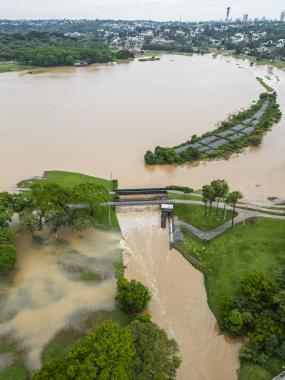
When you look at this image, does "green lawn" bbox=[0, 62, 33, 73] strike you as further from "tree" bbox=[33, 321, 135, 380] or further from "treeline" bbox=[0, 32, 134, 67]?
"tree" bbox=[33, 321, 135, 380]

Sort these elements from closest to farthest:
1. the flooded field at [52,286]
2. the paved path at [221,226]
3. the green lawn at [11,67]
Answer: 1. the flooded field at [52,286]
2. the paved path at [221,226]
3. the green lawn at [11,67]

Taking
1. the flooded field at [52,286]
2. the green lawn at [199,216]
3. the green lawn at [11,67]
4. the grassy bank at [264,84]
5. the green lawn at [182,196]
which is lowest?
the green lawn at [11,67]

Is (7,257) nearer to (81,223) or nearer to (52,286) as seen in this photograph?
(52,286)

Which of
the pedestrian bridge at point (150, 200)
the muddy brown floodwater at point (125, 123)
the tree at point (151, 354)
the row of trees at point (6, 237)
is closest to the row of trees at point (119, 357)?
the tree at point (151, 354)

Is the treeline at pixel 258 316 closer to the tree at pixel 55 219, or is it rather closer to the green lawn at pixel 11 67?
the tree at pixel 55 219

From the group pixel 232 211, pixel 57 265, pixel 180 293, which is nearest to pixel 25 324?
pixel 57 265

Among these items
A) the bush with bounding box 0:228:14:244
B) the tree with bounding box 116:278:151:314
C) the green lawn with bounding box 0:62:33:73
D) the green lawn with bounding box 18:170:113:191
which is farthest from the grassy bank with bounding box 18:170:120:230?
the green lawn with bounding box 0:62:33:73

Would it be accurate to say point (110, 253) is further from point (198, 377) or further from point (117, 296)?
point (198, 377)
